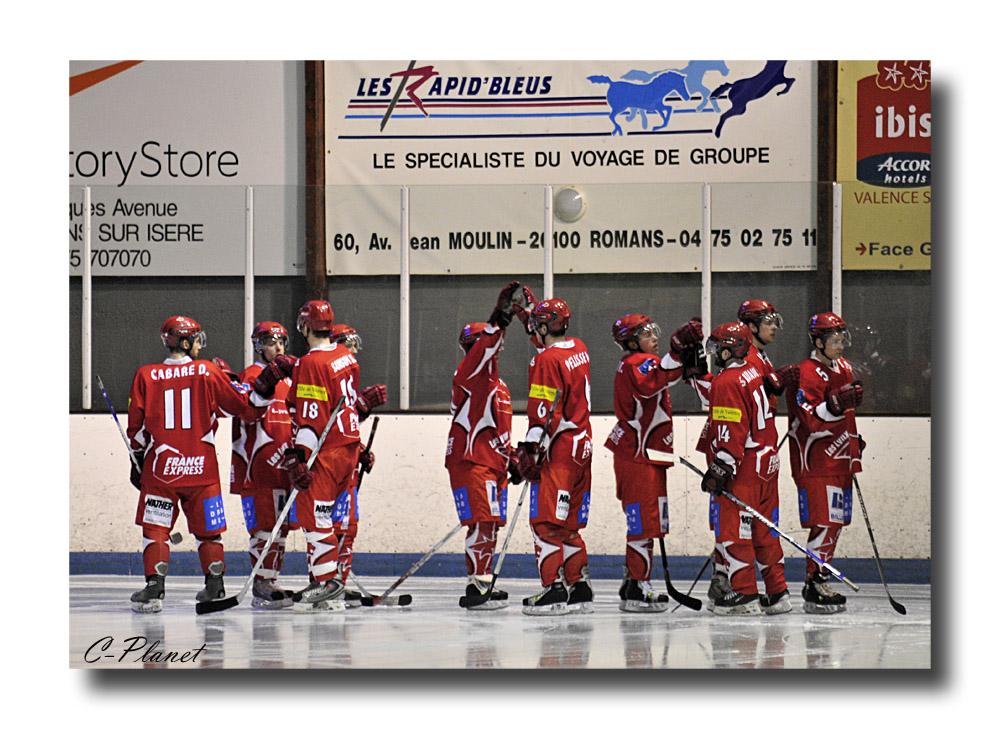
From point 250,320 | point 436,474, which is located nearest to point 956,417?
point 436,474

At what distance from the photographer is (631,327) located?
25.6ft

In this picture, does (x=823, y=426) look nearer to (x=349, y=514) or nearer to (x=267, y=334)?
(x=349, y=514)

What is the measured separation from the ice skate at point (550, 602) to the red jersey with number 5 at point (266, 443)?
1.24 m

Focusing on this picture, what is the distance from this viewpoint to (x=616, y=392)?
782 cm

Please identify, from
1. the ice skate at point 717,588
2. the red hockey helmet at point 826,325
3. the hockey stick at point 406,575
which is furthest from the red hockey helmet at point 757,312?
the hockey stick at point 406,575

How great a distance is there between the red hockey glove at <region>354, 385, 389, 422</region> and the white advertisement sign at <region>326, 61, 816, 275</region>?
54cm

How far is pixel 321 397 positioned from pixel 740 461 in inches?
72.3

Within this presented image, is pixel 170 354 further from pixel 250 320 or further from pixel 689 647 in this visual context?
pixel 689 647

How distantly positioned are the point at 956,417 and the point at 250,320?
10.2ft

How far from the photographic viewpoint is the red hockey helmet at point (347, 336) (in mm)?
7805

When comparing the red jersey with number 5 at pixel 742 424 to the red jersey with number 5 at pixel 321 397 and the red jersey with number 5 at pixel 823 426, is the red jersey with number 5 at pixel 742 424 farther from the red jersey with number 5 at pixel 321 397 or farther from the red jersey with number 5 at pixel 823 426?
Result: the red jersey with number 5 at pixel 321 397

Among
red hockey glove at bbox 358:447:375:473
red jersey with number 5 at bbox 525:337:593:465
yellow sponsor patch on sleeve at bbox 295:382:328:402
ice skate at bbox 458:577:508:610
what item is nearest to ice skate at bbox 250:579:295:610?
red hockey glove at bbox 358:447:375:473

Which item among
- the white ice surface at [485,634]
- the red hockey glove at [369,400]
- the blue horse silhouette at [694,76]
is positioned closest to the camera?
the white ice surface at [485,634]

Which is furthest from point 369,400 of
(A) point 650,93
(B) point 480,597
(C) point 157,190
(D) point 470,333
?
(A) point 650,93
